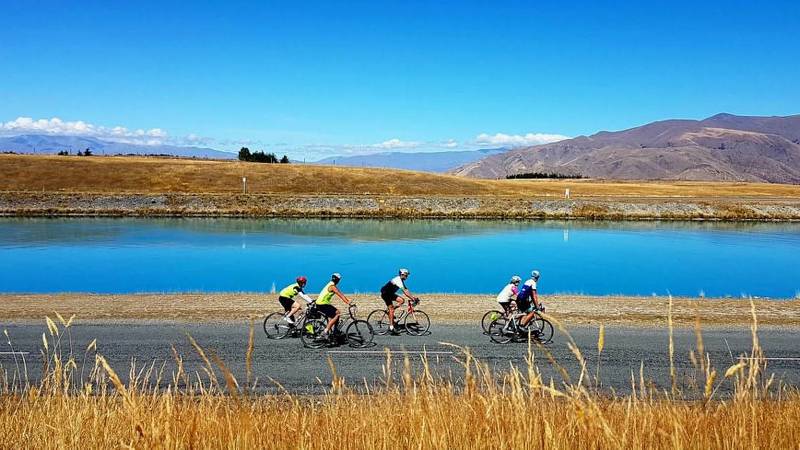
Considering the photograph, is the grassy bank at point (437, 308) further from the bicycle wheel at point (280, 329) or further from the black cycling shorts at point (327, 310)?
the black cycling shorts at point (327, 310)

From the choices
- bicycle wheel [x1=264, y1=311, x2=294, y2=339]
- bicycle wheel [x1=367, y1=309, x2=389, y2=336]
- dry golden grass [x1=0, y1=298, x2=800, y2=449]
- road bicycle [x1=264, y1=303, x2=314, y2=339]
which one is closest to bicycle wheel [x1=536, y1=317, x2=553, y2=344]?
bicycle wheel [x1=367, y1=309, x2=389, y2=336]

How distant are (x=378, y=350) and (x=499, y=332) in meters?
4.32

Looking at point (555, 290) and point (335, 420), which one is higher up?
point (335, 420)

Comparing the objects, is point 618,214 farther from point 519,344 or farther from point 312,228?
point 519,344

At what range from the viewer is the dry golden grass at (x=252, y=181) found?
308 ft

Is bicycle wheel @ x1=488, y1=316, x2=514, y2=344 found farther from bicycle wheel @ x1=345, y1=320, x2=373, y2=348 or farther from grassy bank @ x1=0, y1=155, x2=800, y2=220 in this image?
grassy bank @ x1=0, y1=155, x2=800, y2=220

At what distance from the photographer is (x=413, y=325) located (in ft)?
70.1

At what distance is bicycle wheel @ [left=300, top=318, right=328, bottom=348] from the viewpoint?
18672 millimetres

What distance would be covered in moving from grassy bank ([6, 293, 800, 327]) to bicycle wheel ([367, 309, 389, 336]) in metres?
1.96

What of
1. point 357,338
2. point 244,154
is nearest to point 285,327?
point 357,338

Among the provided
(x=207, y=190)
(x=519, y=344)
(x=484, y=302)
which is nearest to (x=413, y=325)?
(x=519, y=344)

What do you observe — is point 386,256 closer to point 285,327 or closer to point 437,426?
point 285,327

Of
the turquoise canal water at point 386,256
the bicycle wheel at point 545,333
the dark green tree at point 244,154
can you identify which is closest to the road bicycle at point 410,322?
the bicycle wheel at point 545,333

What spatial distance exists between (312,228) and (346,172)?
45.4m
